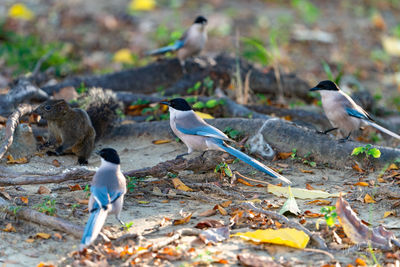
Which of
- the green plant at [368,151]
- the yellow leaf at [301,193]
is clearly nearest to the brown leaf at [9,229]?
the yellow leaf at [301,193]

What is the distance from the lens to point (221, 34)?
1276 centimetres

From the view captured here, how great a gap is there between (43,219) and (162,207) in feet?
3.29

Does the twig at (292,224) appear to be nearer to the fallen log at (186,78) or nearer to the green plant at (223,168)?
the green plant at (223,168)

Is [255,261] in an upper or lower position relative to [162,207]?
upper

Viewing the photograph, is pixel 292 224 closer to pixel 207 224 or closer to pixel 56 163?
pixel 207 224

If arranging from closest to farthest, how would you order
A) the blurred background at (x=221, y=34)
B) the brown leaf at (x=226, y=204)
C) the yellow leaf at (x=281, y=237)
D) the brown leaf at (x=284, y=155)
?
1. the yellow leaf at (x=281, y=237)
2. the brown leaf at (x=226, y=204)
3. the brown leaf at (x=284, y=155)
4. the blurred background at (x=221, y=34)

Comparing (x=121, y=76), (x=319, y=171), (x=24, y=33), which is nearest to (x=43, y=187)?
(x=319, y=171)

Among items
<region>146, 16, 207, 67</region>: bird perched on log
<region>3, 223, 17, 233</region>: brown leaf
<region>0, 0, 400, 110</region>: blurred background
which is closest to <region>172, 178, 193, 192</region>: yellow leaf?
<region>3, 223, 17, 233</region>: brown leaf

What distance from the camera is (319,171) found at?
6.00 metres

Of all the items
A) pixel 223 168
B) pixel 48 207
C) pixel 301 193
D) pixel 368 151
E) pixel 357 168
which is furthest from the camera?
pixel 357 168

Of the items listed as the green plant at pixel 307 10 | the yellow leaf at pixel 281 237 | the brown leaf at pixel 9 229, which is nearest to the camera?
the yellow leaf at pixel 281 237

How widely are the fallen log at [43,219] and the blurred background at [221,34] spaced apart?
206 inches

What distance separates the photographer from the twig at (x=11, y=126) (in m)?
5.55

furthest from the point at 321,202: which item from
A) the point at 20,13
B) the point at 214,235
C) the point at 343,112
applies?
the point at 20,13
